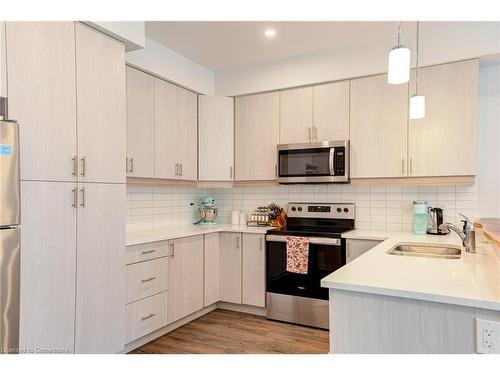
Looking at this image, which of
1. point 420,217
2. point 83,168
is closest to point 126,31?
point 83,168

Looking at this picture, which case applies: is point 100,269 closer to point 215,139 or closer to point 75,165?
point 75,165

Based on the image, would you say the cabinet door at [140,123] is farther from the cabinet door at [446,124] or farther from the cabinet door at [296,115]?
the cabinet door at [446,124]

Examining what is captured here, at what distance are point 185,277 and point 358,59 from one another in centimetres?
254

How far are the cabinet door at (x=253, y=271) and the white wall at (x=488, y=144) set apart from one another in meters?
1.97

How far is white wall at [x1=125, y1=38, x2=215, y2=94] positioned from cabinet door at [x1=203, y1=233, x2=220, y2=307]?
5.15 ft

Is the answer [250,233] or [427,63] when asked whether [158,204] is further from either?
[427,63]

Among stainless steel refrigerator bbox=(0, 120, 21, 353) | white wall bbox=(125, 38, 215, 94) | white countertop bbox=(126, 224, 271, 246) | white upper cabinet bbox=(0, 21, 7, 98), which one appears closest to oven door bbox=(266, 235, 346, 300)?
white countertop bbox=(126, 224, 271, 246)

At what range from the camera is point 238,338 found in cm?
290

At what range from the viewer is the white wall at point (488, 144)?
292 centimetres

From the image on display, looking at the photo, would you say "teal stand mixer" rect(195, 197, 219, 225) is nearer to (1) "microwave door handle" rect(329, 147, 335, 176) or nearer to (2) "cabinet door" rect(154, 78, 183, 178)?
(2) "cabinet door" rect(154, 78, 183, 178)

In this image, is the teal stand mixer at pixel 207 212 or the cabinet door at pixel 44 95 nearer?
the cabinet door at pixel 44 95

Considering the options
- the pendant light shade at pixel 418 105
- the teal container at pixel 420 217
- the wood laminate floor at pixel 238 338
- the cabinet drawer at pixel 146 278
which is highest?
the pendant light shade at pixel 418 105

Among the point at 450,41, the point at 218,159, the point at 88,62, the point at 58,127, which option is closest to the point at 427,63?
the point at 450,41

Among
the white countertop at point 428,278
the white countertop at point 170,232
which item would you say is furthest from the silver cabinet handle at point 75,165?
the white countertop at point 428,278
